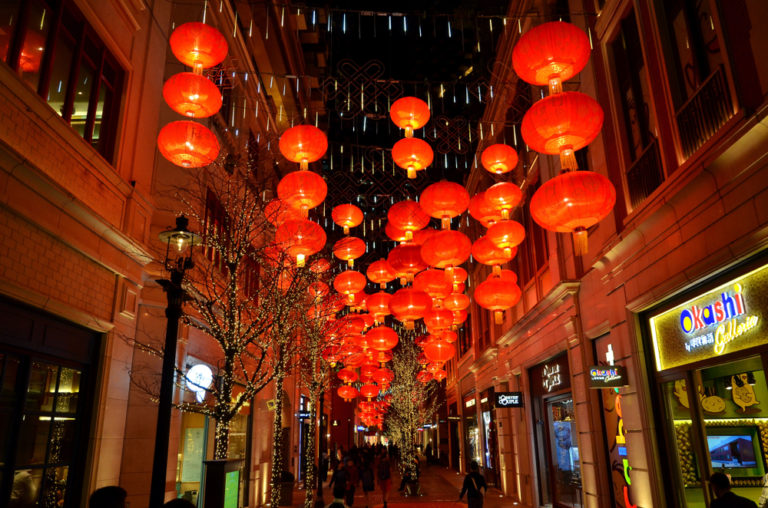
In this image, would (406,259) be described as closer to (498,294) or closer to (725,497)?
(498,294)

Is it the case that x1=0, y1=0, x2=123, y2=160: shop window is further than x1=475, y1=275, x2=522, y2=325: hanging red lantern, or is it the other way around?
x1=475, y1=275, x2=522, y2=325: hanging red lantern

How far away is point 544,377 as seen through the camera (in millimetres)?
15633

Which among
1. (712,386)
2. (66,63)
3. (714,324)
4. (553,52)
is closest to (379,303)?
(712,386)

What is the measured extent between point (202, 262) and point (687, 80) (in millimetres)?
11278

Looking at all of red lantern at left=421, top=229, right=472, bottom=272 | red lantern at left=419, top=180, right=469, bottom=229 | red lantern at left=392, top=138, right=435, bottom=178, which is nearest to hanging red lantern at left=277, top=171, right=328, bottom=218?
red lantern at left=392, top=138, right=435, bottom=178

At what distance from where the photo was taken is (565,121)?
6.34 m

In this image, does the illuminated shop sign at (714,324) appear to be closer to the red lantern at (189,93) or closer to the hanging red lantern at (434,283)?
the hanging red lantern at (434,283)

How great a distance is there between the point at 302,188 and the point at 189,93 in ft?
7.58

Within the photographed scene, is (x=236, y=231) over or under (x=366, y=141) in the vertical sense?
under

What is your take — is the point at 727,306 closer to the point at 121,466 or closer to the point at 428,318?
the point at 428,318

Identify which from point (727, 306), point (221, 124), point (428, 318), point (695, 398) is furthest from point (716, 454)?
point (221, 124)

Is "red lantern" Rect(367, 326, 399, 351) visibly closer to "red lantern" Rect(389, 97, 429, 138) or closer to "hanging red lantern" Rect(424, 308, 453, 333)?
"hanging red lantern" Rect(424, 308, 453, 333)

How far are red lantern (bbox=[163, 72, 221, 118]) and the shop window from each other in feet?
6.99

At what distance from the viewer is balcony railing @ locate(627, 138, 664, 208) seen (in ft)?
27.9
